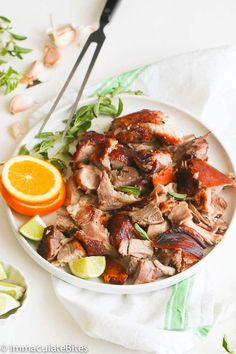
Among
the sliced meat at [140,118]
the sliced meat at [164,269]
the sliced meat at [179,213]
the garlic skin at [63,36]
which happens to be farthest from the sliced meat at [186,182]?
the garlic skin at [63,36]

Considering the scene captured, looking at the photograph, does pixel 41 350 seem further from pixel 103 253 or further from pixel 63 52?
pixel 63 52

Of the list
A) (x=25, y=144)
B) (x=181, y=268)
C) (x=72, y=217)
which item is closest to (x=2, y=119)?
(x=25, y=144)

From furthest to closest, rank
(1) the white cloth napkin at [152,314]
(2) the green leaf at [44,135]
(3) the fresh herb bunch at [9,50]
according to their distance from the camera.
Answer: (3) the fresh herb bunch at [9,50] → (2) the green leaf at [44,135] → (1) the white cloth napkin at [152,314]

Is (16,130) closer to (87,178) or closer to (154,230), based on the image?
(87,178)

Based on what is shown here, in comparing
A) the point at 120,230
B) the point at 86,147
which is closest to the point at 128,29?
the point at 86,147

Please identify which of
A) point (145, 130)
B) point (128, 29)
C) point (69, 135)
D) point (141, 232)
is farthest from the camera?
point (128, 29)

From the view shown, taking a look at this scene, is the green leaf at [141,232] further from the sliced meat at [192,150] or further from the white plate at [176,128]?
the sliced meat at [192,150]

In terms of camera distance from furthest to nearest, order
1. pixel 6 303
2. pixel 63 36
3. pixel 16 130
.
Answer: pixel 63 36, pixel 16 130, pixel 6 303
